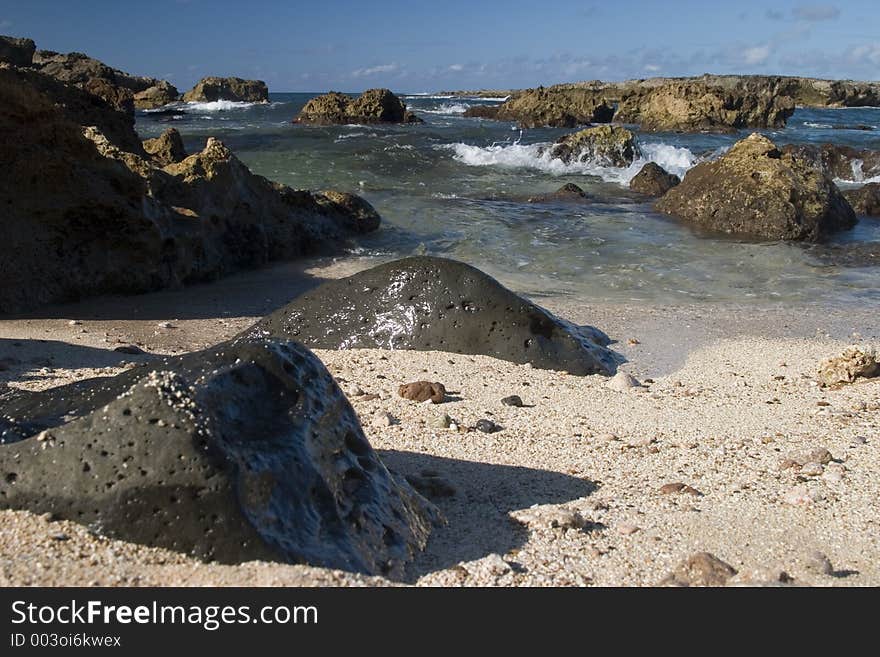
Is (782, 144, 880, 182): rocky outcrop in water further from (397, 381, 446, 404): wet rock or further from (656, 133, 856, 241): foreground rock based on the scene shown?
(397, 381, 446, 404): wet rock

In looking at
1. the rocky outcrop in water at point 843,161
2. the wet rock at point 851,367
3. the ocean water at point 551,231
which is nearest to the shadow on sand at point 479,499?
the wet rock at point 851,367

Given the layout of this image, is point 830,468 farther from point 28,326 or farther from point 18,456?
point 28,326

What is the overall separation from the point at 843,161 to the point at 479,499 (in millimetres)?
19765

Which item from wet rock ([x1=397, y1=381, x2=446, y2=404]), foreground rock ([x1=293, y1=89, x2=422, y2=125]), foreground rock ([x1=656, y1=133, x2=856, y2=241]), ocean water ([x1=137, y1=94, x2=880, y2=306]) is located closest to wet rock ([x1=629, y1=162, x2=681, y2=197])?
ocean water ([x1=137, y1=94, x2=880, y2=306])

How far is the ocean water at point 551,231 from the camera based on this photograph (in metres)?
8.96

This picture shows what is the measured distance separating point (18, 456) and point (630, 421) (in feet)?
10.5

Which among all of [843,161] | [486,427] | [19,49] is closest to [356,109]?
[19,49]

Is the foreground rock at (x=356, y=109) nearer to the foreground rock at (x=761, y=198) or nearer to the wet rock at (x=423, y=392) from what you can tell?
the foreground rock at (x=761, y=198)

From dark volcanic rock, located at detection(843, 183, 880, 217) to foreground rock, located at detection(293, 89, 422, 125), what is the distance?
2734cm

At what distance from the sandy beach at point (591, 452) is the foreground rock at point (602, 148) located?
47.3ft

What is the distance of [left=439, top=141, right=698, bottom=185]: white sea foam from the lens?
20500mm
